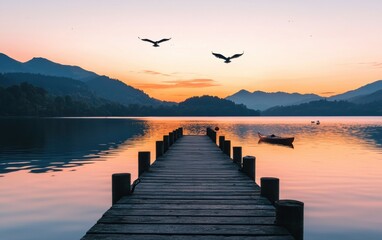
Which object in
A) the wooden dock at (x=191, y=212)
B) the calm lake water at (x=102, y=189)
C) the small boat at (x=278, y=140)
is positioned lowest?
the calm lake water at (x=102, y=189)

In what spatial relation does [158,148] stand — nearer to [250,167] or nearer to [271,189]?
[250,167]

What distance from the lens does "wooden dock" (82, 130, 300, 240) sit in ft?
23.9

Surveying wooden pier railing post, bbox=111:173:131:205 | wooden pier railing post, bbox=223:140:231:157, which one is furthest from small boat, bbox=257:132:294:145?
wooden pier railing post, bbox=111:173:131:205

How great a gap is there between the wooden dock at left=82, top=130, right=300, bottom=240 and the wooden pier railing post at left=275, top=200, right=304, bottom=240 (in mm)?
133

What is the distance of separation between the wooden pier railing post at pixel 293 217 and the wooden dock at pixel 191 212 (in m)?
0.13

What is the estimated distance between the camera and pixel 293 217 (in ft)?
23.8

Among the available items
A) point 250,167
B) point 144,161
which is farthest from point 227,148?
point 250,167

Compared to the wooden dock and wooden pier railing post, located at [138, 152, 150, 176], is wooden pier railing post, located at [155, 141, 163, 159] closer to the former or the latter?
wooden pier railing post, located at [138, 152, 150, 176]

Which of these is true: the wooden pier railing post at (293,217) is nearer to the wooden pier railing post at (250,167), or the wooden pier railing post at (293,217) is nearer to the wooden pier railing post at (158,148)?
the wooden pier railing post at (250,167)

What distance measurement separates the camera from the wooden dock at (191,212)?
23.9 ft

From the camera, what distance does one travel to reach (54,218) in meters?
16.0

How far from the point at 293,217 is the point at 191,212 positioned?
2560mm

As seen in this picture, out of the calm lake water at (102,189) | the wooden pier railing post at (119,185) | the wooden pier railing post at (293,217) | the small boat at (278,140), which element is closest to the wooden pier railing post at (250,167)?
the calm lake water at (102,189)

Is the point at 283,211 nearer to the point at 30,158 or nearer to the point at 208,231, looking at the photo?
the point at 208,231
